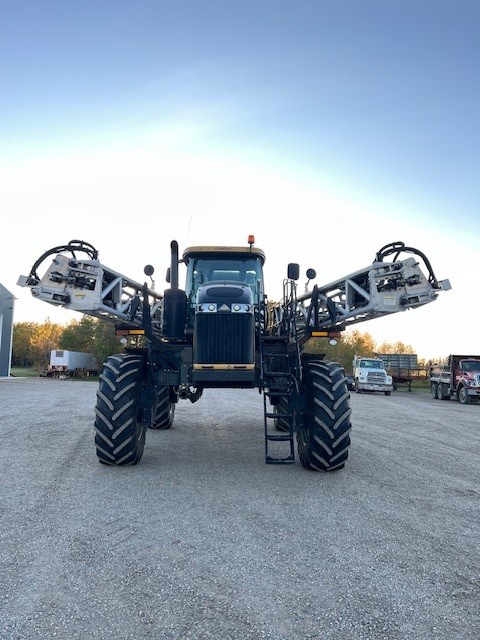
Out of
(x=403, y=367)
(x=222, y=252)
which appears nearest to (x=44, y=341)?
(x=403, y=367)

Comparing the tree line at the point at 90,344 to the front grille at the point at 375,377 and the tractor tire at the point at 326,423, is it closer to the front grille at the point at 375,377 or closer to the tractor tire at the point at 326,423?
the front grille at the point at 375,377

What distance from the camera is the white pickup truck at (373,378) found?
3014 centimetres

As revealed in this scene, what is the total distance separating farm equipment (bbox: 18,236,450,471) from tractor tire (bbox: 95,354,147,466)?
0.01m

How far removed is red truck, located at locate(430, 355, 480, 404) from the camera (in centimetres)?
2428

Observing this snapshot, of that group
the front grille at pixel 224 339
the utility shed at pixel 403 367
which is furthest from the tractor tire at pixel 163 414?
the utility shed at pixel 403 367

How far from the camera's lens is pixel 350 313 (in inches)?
359

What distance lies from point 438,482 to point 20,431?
25.9 ft

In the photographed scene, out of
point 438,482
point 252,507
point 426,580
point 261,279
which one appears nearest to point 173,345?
point 261,279

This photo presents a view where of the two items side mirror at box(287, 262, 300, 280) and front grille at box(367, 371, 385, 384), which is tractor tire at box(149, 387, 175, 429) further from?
front grille at box(367, 371, 385, 384)

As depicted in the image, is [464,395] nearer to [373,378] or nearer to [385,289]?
[373,378]

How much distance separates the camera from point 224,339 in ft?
22.0

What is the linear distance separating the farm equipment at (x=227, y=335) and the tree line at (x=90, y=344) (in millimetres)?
36782

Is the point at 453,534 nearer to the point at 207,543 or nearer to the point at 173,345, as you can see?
the point at 207,543

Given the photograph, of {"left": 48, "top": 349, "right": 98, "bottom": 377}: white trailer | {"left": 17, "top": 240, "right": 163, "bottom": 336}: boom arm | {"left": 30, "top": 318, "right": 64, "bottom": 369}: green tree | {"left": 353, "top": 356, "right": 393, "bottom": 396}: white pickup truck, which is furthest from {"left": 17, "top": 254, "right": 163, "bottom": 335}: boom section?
{"left": 30, "top": 318, "right": 64, "bottom": 369}: green tree
